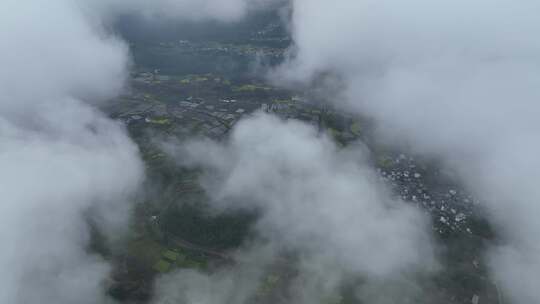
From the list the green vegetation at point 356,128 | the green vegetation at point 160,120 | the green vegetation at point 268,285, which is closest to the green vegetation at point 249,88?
the green vegetation at point 160,120

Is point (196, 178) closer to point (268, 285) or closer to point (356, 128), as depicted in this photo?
point (268, 285)

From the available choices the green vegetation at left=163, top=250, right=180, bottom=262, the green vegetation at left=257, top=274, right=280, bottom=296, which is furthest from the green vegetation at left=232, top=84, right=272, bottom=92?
the green vegetation at left=257, top=274, right=280, bottom=296

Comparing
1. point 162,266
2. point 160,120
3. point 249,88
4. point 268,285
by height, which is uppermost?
point 249,88

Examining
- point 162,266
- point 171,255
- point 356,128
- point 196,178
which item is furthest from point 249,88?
point 162,266

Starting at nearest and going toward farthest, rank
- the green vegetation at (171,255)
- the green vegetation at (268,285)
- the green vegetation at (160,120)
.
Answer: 1. the green vegetation at (268,285)
2. the green vegetation at (171,255)
3. the green vegetation at (160,120)

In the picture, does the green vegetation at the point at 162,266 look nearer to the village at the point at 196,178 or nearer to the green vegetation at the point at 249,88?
the village at the point at 196,178

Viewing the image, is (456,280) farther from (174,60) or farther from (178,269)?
(174,60)

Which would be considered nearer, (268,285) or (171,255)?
(268,285)

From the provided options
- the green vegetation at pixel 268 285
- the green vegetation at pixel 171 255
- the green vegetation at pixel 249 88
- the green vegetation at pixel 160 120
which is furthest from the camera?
the green vegetation at pixel 249 88

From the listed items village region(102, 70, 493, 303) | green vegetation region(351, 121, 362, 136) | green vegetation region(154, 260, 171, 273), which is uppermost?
green vegetation region(351, 121, 362, 136)

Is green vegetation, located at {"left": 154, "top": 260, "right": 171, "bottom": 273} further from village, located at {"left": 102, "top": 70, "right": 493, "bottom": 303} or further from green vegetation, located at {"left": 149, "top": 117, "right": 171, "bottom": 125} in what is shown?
green vegetation, located at {"left": 149, "top": 117, "right": 171, "bottom": 125}

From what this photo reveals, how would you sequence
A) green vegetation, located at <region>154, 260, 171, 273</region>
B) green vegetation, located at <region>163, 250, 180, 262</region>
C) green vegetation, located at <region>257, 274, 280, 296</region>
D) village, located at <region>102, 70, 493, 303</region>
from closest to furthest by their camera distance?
green vegetation, located at <region>257, 274, 280, 296</region> < green vegetation, located at <region>154, 260, 171, 273</region> < green vegetation, located at <region>163, 250, 180, 262</region> < village, located at <region>102, 70, 493, 303</region>
